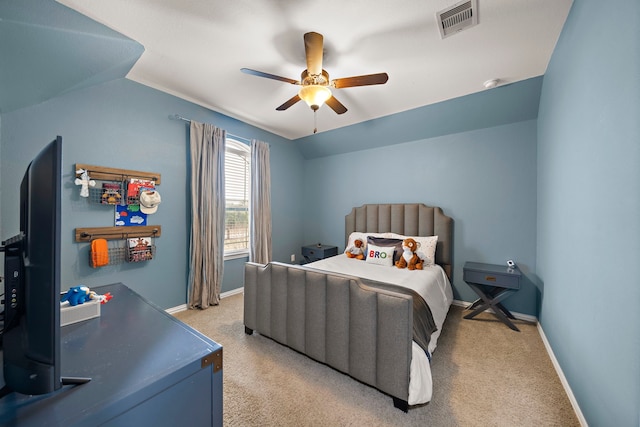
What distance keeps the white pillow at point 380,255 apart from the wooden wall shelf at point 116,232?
8.60ft

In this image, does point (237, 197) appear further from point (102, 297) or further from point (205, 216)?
point (102, 297)

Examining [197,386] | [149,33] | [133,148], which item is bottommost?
[197,386]

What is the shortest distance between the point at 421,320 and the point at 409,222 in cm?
194

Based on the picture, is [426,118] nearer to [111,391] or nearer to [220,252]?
A: [220,252]

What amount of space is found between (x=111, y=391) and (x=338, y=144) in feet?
13.3

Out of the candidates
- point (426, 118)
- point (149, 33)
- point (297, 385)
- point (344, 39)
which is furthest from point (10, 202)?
point (426, 118)

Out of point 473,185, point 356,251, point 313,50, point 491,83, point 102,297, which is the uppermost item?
point 491,83

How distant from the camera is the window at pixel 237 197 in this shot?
11.8 feet

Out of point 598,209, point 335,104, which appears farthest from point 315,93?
point 598,209

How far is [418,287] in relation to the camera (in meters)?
2.25

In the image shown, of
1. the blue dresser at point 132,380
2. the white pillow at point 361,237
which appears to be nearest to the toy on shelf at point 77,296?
the blue dresser at point 132,380

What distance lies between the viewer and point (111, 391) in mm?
680

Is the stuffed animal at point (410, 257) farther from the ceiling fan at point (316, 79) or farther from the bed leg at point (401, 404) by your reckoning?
the ceiling fan at point (316, 79)

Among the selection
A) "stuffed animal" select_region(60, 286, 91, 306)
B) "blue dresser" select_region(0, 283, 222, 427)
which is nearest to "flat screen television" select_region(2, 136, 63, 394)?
"blue dresser" select_region(0, 283, 222, 427)
